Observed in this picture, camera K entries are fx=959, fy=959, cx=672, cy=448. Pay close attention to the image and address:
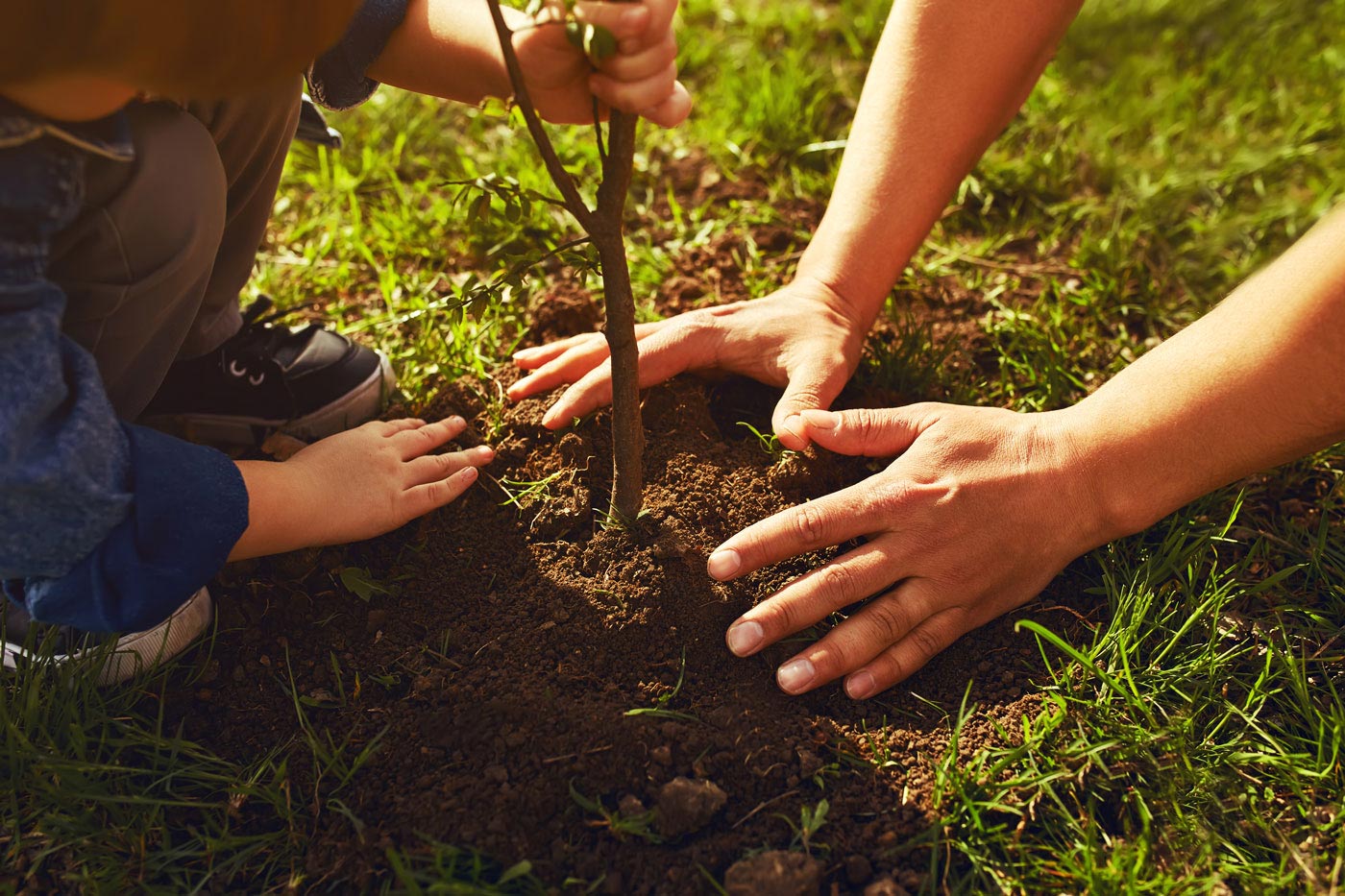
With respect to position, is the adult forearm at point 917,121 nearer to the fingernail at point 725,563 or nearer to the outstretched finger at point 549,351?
the outstretched finger at point 549,351

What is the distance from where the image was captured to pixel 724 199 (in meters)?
2.99

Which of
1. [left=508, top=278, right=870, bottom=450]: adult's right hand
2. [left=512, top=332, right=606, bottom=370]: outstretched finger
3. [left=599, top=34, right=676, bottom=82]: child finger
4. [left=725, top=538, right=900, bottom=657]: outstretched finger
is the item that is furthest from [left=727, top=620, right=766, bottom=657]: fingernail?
[left=599, top=34, right=676, bottom=82]: child finger

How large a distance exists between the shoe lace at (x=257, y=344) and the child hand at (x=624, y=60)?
1.00 meters

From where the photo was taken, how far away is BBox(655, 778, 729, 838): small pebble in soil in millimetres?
1568

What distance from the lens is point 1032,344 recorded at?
8.26 feet

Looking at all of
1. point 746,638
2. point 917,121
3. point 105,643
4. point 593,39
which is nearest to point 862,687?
point 746,638

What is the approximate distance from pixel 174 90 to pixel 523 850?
1.28 metres

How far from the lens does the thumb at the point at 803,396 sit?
1946 mm

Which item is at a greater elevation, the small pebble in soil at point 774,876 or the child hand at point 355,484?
the child hand at point 355,484

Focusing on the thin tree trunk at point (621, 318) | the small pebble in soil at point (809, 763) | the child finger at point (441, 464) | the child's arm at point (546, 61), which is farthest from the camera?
the child finger at point (441, 464)

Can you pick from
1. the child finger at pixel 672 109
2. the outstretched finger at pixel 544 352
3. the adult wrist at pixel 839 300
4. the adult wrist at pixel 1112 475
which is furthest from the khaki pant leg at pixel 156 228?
the adult wrist at pixel 1112 475

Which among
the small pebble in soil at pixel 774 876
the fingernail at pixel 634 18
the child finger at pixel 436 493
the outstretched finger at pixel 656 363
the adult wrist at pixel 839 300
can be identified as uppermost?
the fingernail at pixel 634 18

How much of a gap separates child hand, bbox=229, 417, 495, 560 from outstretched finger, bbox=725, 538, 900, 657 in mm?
683

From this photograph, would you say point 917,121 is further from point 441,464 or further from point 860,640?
point 441,464
